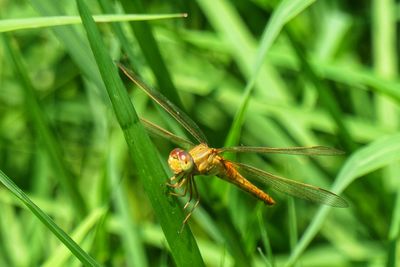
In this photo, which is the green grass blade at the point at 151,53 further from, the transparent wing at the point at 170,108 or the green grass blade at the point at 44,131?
the green grass blade at the point at 44,131

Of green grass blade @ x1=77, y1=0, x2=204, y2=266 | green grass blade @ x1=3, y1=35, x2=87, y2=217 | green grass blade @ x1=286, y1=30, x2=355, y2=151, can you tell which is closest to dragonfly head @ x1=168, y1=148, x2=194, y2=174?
green grass blade @ x1=77, y1=0, x2=204, y2=266

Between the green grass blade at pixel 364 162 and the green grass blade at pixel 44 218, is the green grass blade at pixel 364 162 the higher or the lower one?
the higher one

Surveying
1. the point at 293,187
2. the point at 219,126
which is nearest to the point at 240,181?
the point at 293,187

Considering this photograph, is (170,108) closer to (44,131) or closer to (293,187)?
(293,187)

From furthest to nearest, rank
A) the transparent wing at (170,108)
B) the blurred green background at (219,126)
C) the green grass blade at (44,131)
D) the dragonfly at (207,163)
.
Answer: the green grass blade at (44,131), the blurred green background at (219,126), the dragonfly at (207,163), the transparent wing at (170,108)

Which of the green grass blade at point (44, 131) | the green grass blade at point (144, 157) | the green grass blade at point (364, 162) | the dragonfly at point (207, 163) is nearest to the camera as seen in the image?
the green grass blade at point (144, 157)

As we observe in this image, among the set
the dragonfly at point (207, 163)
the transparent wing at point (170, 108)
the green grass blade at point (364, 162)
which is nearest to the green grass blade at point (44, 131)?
the dragonfly at point (207, 163)

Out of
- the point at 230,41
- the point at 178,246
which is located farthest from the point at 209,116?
the point at 178,246
